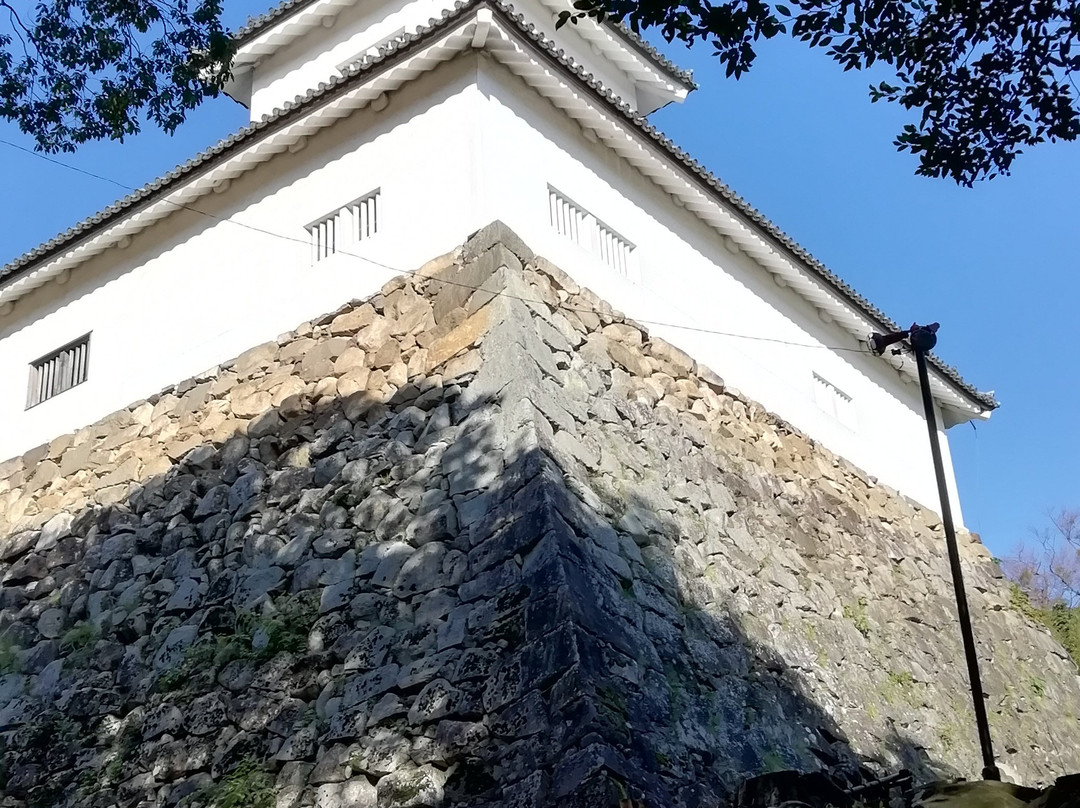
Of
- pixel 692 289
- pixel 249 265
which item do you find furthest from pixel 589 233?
pixel 249 265

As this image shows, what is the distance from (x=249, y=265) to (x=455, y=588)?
4.31 m

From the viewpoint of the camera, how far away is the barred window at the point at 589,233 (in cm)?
1070

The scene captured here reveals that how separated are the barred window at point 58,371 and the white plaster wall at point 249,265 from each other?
9 cm

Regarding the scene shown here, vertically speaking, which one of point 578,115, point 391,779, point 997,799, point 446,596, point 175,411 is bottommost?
point 997,799

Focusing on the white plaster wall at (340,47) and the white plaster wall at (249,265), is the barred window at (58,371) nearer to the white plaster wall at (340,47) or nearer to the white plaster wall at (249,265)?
the white plaster wall at (249,265)

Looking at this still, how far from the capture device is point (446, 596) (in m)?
8.23

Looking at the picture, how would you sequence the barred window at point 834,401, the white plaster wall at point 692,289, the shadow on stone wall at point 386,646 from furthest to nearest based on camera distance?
the barred window at point 834,401 → the white plaster wall at point 692,289 → the shadow on stone wall at point 386,646

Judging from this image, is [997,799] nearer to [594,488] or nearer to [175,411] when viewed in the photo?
[594,488]

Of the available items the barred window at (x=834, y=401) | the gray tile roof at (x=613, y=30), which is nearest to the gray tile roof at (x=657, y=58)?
the gray tile roof at (x=613, y=30)

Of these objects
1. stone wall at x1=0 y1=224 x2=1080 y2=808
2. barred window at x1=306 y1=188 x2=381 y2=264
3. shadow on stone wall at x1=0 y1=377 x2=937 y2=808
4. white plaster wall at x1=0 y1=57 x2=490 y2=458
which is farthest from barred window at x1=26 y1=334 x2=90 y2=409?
barred window at x1=306 y1=188 x2=381 y2=264

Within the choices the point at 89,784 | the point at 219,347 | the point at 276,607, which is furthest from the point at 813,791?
the point at 219,347

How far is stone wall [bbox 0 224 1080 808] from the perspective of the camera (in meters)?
7.61

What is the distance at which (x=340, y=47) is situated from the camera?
15227 mm

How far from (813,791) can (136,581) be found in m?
5.67
